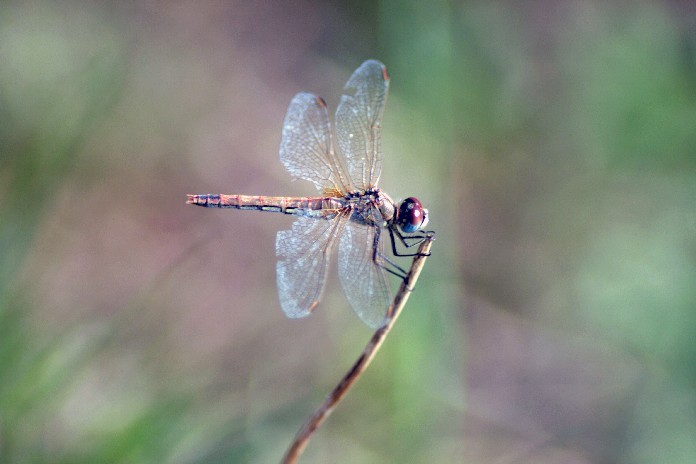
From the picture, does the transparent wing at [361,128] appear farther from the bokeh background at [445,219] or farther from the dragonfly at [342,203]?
the bokeh background at [445,219]

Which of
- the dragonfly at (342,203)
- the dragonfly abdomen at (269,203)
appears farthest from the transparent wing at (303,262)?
the dragonfly abdomen at (269,203)

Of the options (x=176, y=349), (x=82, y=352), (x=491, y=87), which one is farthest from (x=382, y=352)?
(x=491, y=87)

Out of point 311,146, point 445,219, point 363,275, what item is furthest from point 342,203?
point 445,219

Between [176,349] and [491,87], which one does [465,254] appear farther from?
[176,349]

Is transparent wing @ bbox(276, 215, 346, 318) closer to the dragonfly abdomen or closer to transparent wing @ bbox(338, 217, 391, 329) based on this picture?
transparent wing @ bbox(338, 217, 391, 329)

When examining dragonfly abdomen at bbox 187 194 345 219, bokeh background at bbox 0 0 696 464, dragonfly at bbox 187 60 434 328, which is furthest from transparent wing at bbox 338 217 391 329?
bokeh background at bbox 0 0 696 464
